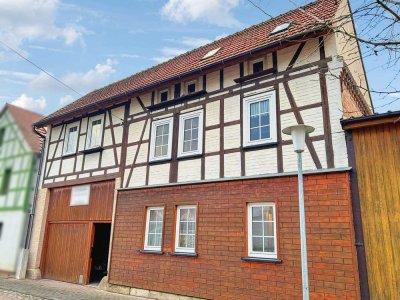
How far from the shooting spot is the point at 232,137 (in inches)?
316

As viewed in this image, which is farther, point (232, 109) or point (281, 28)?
point (281, 28)

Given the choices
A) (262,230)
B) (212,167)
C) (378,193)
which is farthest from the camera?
(212,167)

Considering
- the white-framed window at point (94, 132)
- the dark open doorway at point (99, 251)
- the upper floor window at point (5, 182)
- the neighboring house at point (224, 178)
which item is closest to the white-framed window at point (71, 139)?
the neighboring house at point (224, 178)

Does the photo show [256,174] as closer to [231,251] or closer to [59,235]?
[231,251]

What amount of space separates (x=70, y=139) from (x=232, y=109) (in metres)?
7.21

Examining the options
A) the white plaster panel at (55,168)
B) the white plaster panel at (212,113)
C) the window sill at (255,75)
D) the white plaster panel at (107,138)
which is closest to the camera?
the window sill at (255,75)

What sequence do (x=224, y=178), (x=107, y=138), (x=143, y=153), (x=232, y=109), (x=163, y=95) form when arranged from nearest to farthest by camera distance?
(x=224, y=178)
(x=232, y=109)
(x=143, y=153)
(x=163, y=95)
(x=107, y=138)

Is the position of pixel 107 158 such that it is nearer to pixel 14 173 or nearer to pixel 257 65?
pixel 14 173

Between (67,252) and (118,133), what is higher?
(118,133)

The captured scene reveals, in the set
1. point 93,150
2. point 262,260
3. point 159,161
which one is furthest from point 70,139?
point 262,260

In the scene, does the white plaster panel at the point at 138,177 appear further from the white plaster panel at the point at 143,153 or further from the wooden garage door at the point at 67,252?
the wooden garage door at the point at 67,252

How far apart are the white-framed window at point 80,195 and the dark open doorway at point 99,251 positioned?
100 centimetres

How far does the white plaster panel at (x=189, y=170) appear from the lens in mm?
8414

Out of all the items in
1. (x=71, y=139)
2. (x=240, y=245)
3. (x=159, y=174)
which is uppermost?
(x=71, y=139)
